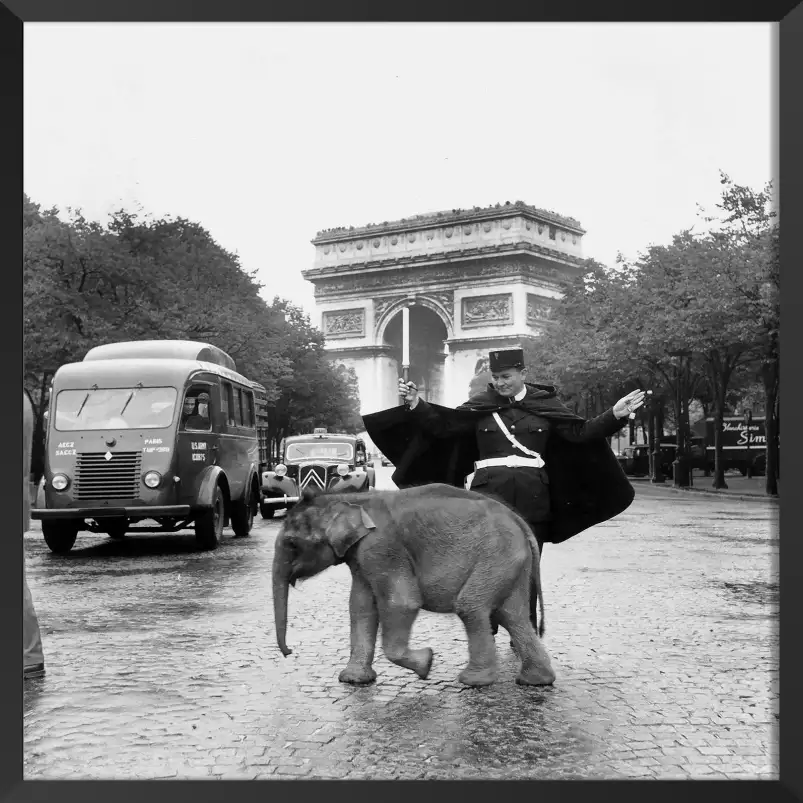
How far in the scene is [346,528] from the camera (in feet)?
20.9

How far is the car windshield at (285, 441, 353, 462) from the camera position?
2311cm

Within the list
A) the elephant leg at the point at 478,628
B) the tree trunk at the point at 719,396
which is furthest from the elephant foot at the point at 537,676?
the tree trunk at the point at 719,396

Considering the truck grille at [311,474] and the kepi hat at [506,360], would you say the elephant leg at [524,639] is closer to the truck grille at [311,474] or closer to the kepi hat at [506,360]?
the kepi hat at [506,360]

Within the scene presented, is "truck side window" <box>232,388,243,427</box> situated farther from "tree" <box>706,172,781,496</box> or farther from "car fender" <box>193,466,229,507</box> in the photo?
"tree" <box>706,172,781,496</box>

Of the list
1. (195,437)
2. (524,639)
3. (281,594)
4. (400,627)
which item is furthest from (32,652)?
(195,437)

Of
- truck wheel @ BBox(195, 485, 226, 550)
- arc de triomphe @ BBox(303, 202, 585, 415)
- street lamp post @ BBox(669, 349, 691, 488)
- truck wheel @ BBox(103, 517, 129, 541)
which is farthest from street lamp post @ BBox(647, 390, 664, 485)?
truck wheel @ BBox(195, 485, 226, 550)

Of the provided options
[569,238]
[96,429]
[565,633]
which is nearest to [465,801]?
[565,633]

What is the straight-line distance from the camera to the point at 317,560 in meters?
6.42

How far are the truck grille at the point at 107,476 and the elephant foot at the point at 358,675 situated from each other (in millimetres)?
9288

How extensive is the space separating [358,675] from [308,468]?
1576 cm

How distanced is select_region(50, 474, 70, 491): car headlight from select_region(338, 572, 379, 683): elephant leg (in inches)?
371

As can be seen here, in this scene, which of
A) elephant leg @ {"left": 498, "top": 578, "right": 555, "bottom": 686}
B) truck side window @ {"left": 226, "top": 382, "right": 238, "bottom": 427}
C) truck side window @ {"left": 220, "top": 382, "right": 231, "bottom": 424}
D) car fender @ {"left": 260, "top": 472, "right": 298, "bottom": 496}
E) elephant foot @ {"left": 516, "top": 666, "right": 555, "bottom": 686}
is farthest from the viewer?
car fender @ {"left": 260, "top": 472, "right": 298, "bottom": 496}
